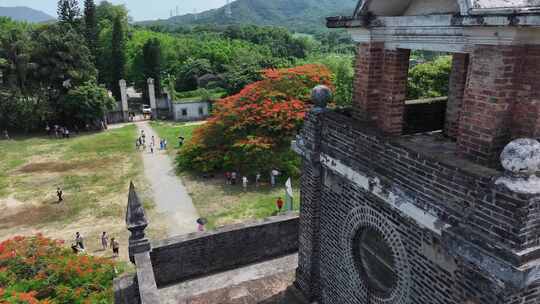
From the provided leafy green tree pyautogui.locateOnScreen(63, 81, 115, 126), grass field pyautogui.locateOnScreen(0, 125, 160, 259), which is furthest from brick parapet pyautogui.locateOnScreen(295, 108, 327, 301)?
leafy green tree pyautogui.locateOnScreen(63, 81, 115, 126)

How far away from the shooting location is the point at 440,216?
394 cm

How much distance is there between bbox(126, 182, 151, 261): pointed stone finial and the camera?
7.40 meters

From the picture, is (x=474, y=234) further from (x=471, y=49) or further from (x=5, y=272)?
(x=5, y=272)

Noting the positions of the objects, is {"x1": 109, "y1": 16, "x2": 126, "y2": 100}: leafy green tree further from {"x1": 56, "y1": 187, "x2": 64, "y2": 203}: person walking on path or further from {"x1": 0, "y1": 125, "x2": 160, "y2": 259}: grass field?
{"x1": 56, "y1": 187, "x2": 64, "y2": 203}: person walking on path

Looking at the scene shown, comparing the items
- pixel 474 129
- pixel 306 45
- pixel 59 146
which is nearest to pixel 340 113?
pixel 474 129

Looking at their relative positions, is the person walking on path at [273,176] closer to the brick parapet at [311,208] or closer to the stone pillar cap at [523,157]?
the brick parapet at [311,208]

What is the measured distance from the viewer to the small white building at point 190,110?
1578 inches

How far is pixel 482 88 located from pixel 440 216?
132 cm

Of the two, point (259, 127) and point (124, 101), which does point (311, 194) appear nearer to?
point (259, 127)

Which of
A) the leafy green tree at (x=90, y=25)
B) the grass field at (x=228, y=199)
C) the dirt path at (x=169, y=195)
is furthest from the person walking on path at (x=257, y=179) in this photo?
the leafy green tree at (x=90, y=25)

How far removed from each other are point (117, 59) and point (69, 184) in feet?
96.7

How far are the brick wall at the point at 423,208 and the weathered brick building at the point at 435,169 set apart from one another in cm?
1

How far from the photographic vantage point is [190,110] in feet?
133

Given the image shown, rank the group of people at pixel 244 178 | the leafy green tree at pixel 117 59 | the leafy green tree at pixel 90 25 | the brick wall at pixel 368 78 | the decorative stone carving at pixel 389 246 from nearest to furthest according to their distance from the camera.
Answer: the decorative stone carving at pixel 389 246, the brick wall at pixel 368 78, the group of people at pixel 244 178, the leafy green tree at pixel 117 59, the leafy green tree at pixel 90 25
